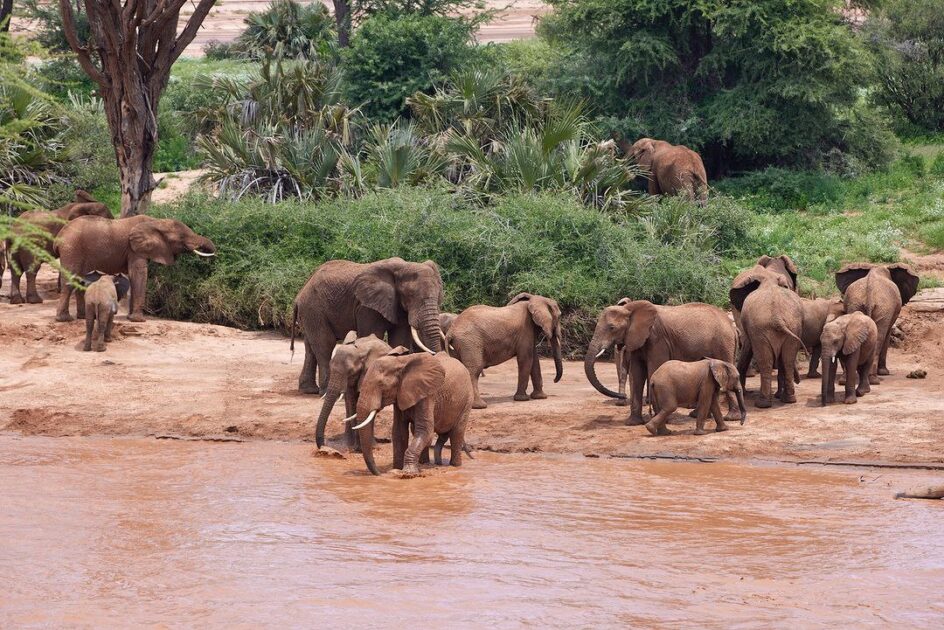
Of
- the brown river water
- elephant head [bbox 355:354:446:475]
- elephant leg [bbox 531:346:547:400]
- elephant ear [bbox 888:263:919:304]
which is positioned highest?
elephant ear [bbox 888:263:919:304]

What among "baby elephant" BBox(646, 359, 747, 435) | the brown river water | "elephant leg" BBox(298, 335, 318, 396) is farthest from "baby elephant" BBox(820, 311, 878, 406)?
"elephant leg" BBox(298, 335, 318, 396)

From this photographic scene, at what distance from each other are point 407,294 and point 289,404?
182 cm

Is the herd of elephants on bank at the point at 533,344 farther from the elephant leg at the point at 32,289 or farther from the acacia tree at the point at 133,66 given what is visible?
the acacia tree at the point at 133,66

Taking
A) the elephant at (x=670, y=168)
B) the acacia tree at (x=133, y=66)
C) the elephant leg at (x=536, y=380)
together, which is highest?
the acacia tree at (x=133, y=66)

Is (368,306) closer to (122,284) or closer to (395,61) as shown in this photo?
(122,284)

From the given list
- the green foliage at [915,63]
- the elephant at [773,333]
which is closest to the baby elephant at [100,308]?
the elephant at [773,333]

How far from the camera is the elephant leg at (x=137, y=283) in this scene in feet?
60.1

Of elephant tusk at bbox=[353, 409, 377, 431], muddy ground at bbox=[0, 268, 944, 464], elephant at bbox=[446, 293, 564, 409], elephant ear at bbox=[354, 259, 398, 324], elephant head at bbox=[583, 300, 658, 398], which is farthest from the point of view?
elephant at bbox=[446, 293, 564, 409]

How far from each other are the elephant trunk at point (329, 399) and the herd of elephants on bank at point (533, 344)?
12 millimetres

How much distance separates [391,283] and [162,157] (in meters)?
15.7

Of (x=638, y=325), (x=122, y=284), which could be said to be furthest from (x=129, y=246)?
(x=638, y=325)

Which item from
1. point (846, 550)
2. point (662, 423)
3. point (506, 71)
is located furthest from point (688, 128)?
point (846, 550)

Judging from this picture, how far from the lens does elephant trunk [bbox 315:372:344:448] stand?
12.0 metres

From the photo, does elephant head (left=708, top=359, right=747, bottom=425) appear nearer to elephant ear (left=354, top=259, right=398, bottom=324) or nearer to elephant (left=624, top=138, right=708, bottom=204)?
elephant ear (left=354, top=259, right=398, bottom=324)
